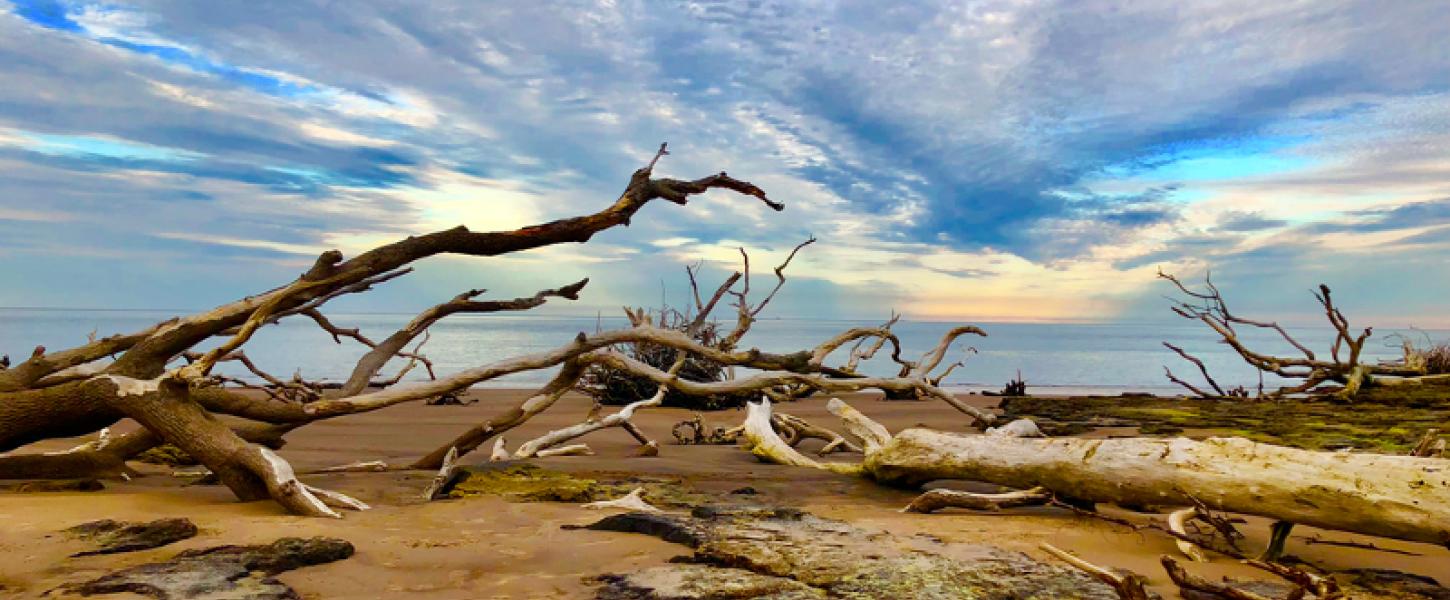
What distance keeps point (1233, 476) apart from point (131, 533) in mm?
4521

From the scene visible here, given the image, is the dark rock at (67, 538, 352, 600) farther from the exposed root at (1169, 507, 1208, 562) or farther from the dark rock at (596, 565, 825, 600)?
the exposed root at (1169, 507, 1208, 562)

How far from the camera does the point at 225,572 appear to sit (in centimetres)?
305

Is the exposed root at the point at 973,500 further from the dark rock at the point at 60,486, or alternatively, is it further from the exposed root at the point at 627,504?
the dark rock at the point at 60,486

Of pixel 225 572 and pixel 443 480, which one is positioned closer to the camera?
pixel 225 572

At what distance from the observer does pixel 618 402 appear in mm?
12750

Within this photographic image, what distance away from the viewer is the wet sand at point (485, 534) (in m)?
3.12

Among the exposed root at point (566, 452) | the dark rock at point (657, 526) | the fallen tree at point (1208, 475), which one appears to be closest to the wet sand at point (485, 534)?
the dark rock at point (657, 526)

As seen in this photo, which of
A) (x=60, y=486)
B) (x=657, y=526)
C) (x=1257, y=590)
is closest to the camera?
(x=1257, y=590)

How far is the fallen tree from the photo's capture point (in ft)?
11.7

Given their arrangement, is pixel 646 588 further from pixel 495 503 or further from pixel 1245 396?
pixel 1245 396

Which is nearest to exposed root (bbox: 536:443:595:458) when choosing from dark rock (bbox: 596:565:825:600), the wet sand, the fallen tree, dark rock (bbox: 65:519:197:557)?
the wet sand

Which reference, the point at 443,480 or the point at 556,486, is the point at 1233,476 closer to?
the point at 556,486

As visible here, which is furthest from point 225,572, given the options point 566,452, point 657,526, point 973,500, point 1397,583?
point 1397,583

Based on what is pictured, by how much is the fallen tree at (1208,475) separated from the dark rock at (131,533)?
3.29 m
